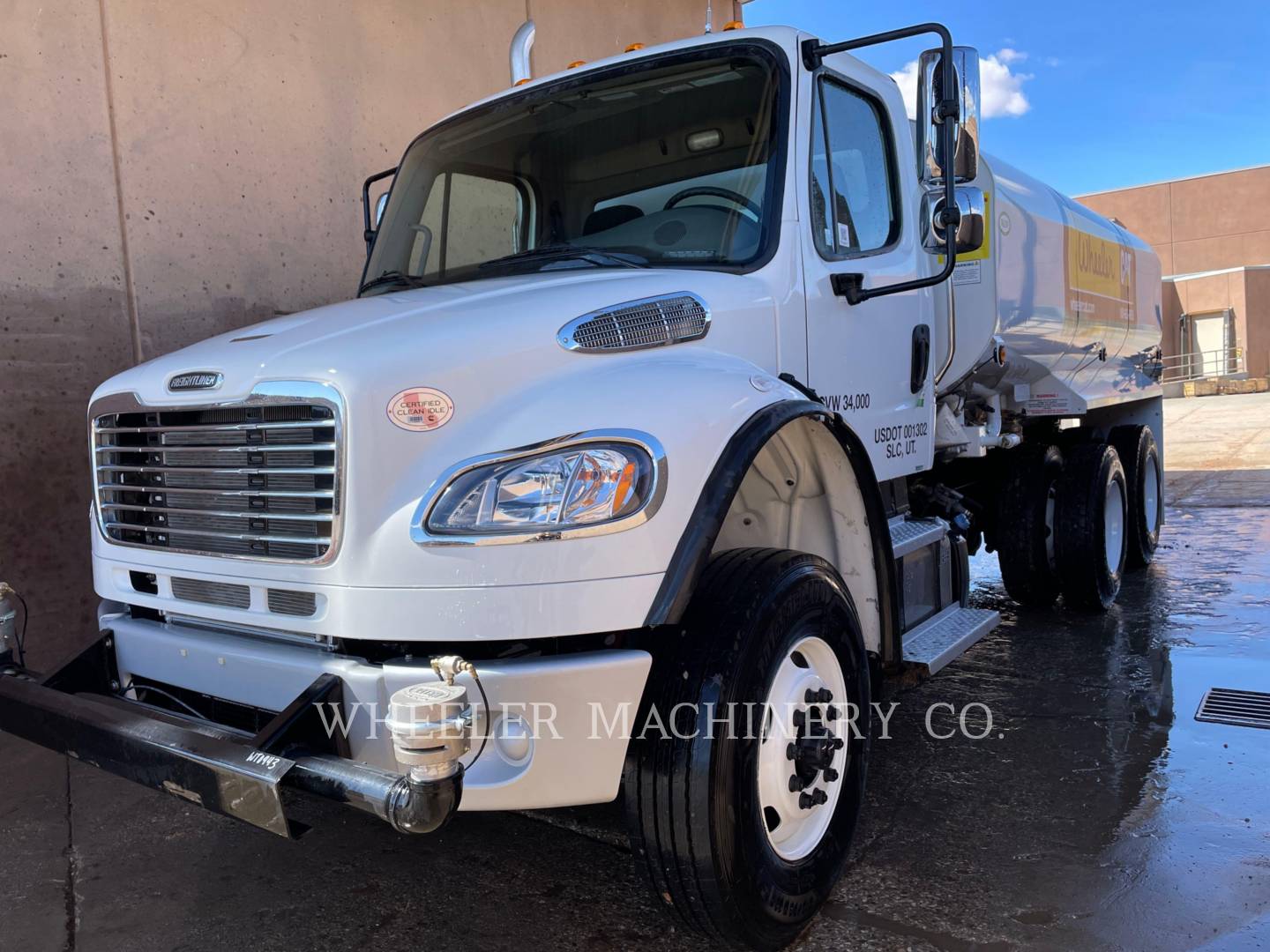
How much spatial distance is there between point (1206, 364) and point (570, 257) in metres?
36.0

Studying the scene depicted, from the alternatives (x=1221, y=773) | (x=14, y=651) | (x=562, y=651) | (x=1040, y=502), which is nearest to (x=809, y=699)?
(x=562, y=651)

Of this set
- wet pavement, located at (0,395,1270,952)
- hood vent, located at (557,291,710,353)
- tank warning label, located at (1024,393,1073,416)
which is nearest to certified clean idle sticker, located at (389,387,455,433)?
hood vent, located at (557,291,710,353)

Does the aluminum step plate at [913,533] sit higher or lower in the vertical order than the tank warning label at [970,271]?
lower

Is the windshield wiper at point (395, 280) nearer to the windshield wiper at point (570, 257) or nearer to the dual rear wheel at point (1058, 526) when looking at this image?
the windshield wiper at point (570, 257)

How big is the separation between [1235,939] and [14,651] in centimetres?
362

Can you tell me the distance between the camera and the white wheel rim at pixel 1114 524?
666 centimetres

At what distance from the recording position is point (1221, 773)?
3.79 m

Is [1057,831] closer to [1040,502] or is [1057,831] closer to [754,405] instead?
[754,405]

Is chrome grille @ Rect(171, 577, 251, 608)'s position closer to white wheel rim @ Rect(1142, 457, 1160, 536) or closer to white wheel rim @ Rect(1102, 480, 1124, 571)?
white wheel rim @ Rect(1102, 480, 1124, 571)

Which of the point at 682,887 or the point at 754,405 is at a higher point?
the point at 754,405

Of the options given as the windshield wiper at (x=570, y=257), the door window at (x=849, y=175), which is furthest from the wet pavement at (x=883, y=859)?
the door window at (x=849, y=175)

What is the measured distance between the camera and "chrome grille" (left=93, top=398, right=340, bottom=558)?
243 centimetres

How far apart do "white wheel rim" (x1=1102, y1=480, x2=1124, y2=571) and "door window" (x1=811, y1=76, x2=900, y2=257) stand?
136 inches

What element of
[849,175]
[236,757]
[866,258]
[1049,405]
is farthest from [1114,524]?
[236,757]
